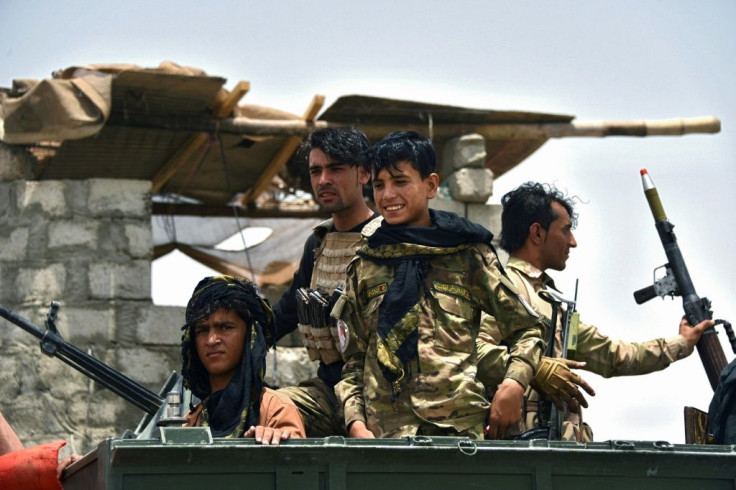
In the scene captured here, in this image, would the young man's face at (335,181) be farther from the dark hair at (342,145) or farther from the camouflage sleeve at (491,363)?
the camouflage sleeve at (491,363)

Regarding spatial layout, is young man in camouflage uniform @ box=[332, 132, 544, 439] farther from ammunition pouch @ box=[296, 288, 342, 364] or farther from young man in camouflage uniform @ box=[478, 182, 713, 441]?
young man in camouflage uniform @ box=[478, 182, 713, 441]

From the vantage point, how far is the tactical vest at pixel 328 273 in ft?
15.7

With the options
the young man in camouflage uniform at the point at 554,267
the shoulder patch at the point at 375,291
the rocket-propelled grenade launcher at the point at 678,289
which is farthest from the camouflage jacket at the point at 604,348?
the shoulder patch at the point at 375,291

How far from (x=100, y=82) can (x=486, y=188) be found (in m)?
3.06

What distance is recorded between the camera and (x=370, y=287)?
432 centimetres

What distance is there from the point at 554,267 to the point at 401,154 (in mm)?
1537

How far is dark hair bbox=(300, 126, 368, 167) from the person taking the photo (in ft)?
16.6

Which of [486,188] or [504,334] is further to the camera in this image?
[486,188]

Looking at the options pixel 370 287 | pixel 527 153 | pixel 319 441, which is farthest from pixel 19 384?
pixel 319 441

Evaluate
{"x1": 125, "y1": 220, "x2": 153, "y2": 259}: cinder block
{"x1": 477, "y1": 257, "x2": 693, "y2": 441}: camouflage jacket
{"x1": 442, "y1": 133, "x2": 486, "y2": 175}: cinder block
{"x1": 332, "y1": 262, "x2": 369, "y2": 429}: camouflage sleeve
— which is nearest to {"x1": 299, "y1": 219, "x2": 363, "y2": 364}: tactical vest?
{"x1": 332, "y1": 262, "x2": 369, "y2": 429}: camouflage sleeve

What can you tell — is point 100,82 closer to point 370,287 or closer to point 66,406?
point 66,406

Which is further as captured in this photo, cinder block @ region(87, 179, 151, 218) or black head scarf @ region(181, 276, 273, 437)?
cinder block @ region(87, 179, 151, 218)

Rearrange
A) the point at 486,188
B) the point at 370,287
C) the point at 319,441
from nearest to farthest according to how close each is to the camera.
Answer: the point at 319,441 < the point at 370,287 < the point at 486,188

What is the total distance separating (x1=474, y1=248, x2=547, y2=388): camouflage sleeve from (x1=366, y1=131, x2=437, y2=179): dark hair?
0.37 meters
